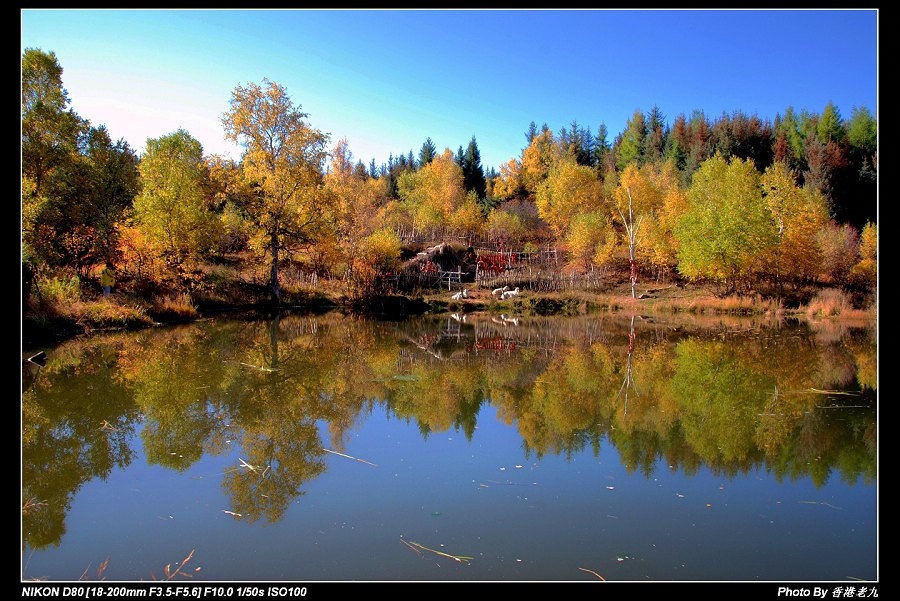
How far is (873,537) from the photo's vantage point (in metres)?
4.68

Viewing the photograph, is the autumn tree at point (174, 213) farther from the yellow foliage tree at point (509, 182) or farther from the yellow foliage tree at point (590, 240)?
the yellow foliage tree at point (509, 182)

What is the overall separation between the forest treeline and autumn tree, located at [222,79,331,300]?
0.07 metres

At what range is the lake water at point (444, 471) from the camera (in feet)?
13.9

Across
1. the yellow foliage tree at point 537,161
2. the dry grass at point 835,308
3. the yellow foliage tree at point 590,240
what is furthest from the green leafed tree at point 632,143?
the dry grass at point 835,308

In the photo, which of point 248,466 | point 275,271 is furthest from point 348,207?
point 248,466

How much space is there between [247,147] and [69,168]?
326 inches

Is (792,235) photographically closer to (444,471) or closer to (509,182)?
(444,471)

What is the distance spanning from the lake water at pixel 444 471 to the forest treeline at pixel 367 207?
31.9ft

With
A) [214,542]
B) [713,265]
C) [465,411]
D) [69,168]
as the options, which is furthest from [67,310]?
[713,265]

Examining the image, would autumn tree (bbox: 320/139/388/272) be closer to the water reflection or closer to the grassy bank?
the grassy bank

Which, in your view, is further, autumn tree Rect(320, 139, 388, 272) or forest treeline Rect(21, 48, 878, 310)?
autumn tree Rect(320, 139, 388, 272)

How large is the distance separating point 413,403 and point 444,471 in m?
3.10

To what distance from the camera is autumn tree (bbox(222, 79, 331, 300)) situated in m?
25.0

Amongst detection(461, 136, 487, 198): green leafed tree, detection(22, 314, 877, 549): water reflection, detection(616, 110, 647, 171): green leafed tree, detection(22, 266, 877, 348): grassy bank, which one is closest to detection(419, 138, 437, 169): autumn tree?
detection(461, 136, 487, 198): green leafed tree
